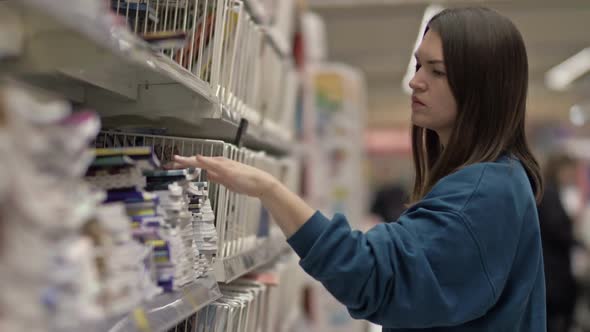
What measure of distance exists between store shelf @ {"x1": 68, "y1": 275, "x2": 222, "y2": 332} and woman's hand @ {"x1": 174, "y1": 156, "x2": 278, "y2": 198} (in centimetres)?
22

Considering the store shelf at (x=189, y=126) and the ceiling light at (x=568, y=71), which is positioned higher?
the ceiling light at (x=568, y=71)

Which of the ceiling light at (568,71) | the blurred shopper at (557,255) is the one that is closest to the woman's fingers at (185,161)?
the blurred shopper at (557,255)


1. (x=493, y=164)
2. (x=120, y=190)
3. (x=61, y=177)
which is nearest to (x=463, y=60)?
(x=493, y=164)

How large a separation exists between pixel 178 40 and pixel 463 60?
0.68m

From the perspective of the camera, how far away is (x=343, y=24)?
808cm

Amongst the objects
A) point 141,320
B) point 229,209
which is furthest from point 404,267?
point 229,209

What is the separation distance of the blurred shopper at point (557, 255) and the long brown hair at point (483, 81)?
2.98 meters

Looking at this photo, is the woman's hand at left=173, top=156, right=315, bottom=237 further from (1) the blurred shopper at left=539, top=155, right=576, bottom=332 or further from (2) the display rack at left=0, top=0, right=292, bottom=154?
(1) the blurred shopper at left=539, top=155, right=576, bottom=332

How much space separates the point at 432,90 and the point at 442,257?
1.33 feet

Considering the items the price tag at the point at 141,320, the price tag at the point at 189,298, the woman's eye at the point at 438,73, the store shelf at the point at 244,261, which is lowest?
the store shelf at the point at 244,261

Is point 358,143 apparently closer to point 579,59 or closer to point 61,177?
point 61,177

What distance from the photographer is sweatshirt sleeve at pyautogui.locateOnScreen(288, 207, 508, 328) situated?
1287mm

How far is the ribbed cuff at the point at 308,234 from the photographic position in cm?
129

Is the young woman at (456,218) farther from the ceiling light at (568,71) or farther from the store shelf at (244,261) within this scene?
the ceiling light at (568,71)
